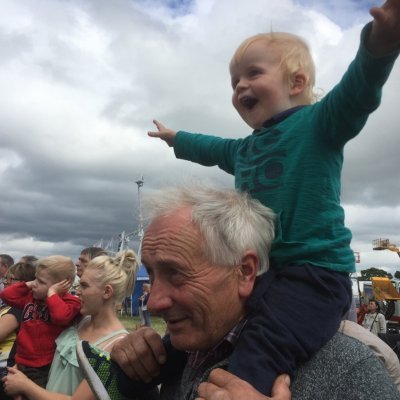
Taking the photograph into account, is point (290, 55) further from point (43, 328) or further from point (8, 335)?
point (8, 335)

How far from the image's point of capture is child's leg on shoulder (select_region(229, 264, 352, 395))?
1.32 metres

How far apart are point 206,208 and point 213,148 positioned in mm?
791

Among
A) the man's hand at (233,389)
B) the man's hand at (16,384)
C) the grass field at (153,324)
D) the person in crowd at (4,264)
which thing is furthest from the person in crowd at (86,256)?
the grass field at (153,324)

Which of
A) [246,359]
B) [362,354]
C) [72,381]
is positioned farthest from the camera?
[72,381]

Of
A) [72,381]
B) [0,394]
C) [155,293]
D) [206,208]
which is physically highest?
[206,208]

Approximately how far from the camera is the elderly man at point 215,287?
139cm

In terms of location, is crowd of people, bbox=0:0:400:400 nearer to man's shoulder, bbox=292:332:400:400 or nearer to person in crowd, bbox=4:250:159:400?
man's shoulder, bbox=292:332:400:400

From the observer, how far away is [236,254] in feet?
4.95

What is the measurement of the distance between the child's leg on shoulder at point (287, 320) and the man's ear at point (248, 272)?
3 centimetres

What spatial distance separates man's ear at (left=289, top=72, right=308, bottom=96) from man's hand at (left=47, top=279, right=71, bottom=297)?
108 inches

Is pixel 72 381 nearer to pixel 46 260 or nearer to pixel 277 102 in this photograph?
pixel 46 260

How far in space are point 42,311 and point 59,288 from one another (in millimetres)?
253

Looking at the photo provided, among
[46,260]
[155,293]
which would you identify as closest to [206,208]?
[155,293]

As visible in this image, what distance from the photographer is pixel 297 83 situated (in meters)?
1.88
